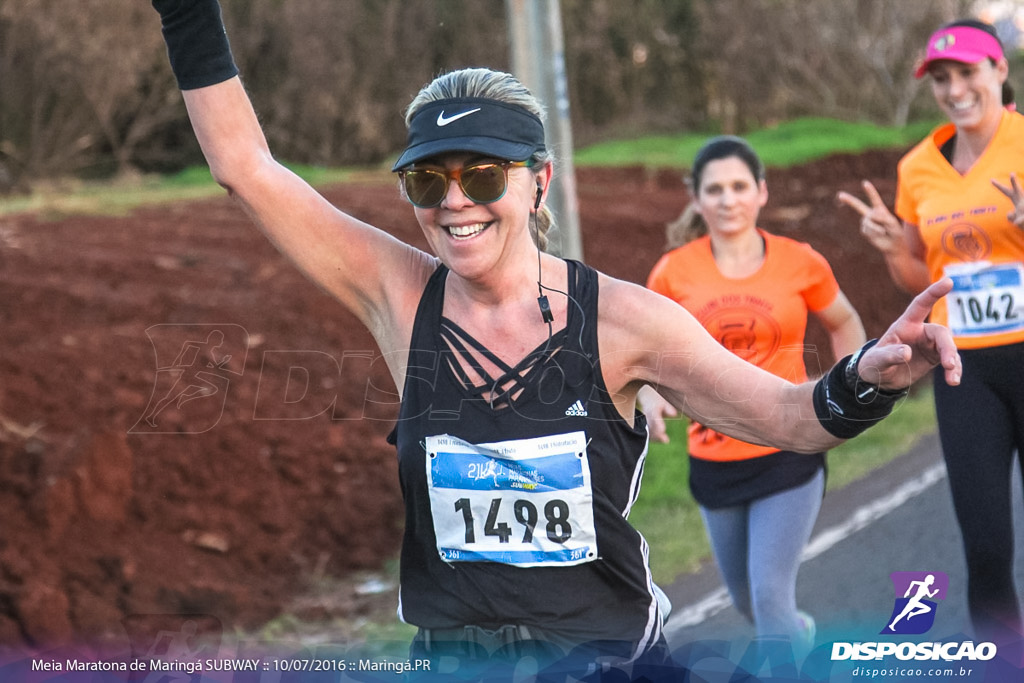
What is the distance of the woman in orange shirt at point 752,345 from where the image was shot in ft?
15.1

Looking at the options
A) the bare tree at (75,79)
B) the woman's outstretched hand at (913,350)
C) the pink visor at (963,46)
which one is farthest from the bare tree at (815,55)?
the woman's outstretched hand at (913,350)

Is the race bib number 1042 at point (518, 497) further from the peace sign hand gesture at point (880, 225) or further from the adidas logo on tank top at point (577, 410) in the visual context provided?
the peace sign hand gesture at point (880, 225)

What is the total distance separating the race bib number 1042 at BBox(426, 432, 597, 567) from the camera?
2.69m

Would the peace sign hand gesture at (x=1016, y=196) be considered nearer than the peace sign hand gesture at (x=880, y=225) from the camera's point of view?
Yes

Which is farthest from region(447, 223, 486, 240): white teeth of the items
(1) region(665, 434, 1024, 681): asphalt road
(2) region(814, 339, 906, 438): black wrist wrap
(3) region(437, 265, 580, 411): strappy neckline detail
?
(1) region(665, 434, 1024, 681): asphalt road

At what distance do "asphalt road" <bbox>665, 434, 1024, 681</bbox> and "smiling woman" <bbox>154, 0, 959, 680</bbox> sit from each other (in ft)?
5.01

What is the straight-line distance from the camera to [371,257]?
295 centimetres

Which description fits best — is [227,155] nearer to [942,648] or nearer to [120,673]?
[120,673]

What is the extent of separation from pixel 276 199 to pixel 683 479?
5309mm

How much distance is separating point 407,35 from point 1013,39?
35.6 ft

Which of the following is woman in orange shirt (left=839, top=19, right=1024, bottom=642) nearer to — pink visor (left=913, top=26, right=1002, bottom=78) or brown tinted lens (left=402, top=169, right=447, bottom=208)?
pink visor (left=913, top=26, right=1002, bottom=78)

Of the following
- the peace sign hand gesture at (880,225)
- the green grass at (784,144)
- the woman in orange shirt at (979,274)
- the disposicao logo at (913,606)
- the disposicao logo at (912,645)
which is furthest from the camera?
the green grass at (784,144)

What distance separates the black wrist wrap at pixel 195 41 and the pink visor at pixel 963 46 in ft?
9.84

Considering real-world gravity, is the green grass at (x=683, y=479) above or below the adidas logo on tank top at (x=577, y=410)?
below
